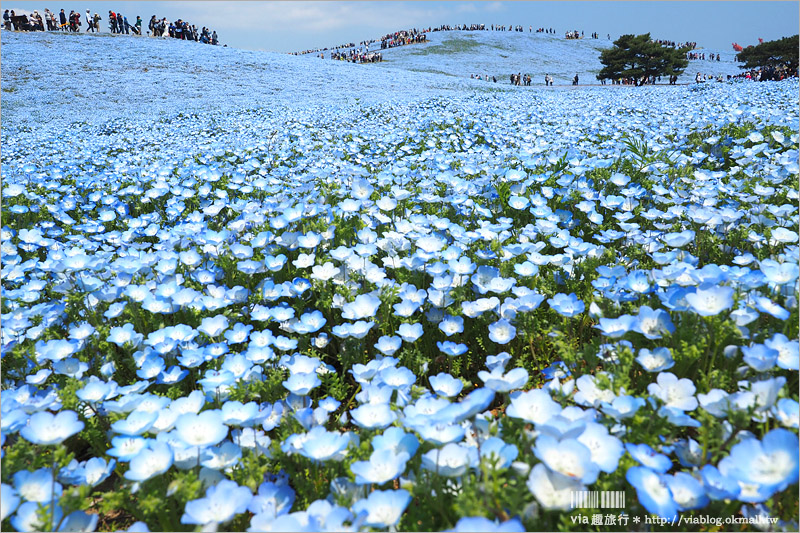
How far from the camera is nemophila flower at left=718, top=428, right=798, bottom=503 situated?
1049 millimetres

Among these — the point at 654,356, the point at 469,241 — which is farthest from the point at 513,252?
the point at 654,356

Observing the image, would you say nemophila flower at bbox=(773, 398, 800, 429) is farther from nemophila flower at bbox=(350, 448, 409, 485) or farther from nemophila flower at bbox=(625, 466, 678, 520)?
nemophila flower at bbox=(350, 448, 409, 485)

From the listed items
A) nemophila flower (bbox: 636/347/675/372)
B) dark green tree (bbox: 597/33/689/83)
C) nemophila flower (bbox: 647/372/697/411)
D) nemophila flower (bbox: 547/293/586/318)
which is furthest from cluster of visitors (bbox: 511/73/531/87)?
nemophila flower (bbox: 647/372/697/411)

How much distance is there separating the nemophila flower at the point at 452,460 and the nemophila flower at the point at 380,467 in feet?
0.22

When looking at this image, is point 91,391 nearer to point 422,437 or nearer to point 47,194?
point 422,437

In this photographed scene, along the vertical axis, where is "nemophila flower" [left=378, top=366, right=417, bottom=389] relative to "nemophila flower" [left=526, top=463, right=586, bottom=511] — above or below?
above

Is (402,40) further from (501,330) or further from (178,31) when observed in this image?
(501,330)

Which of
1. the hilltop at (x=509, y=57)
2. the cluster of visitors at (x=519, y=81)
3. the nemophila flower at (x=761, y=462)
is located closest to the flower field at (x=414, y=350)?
the nemophila flower at (x=761, y=462)

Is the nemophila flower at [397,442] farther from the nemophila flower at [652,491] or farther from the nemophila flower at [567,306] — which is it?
the nemophila flower at [567,306]

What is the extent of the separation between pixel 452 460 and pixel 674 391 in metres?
0.77

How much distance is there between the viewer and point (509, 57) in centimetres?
4528

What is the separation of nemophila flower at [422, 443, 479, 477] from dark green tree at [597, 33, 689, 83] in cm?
4164

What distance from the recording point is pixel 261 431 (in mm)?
1686

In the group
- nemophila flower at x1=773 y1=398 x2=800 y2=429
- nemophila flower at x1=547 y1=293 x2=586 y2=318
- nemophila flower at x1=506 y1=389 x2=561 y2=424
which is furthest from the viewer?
nemophila flower at x1=547 y1=293 x2=586 y2=318
